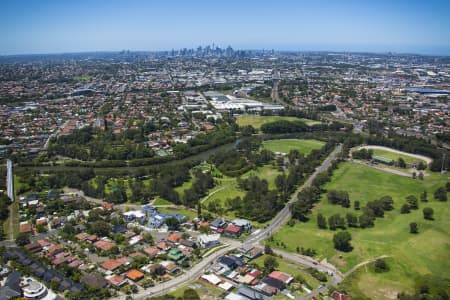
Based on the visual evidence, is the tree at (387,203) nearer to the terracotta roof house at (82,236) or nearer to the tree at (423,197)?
the tree at (423,197)

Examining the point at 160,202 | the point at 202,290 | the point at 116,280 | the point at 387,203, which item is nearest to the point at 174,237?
the point at 116,280

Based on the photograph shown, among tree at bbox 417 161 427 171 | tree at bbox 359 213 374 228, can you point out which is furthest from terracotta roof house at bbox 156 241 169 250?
tree at bbox 417 161 427 171

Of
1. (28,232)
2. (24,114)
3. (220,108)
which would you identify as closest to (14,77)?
(24,114)

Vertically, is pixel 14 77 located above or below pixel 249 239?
above

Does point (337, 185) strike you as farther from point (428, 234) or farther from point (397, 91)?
point (397, 91)

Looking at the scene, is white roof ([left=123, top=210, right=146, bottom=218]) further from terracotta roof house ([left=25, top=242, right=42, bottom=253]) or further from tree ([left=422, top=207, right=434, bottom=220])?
tree ([left=422, top=207, right=434, bottom=220])

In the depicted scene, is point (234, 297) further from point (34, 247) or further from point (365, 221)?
point (34, 247)
